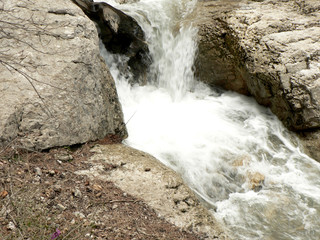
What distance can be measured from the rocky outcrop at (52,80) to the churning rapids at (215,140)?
3.69 feet

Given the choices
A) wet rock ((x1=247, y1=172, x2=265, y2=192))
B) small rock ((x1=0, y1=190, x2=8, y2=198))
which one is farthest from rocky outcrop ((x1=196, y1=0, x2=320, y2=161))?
small rock ((x1=0, y1=190, x2=8, y2=198))

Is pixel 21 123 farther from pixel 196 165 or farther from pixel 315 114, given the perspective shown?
pixel 315 114

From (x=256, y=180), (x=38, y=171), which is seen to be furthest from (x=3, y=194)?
(x=256, y=180)

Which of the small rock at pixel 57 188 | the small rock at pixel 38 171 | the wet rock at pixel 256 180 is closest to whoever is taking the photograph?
the small rock at pixel 57 188

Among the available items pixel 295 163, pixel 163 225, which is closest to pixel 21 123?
pixel 163 225

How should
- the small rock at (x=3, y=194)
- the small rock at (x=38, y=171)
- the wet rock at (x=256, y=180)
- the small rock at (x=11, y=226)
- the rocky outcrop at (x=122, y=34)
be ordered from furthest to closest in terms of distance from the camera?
1. the rocky outcrop at (x=122, y=34)
2. the wet rock at (x=256, y=180)
3. the small rock at (x=38, y=171)
4. the small rock at (x=3, y=194)
5. the small rock at (x=11, y=226)

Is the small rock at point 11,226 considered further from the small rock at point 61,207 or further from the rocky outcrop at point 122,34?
the rocky outcrop at point 122,34

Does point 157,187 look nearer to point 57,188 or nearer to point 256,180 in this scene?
point 57,188

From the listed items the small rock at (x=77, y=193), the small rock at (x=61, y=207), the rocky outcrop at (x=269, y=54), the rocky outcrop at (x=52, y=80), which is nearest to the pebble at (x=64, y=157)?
the rocky outcrop at (x=52, y=80)

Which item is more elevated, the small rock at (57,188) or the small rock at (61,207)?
the small rock at (57,188)

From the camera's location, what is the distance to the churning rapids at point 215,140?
450 cm

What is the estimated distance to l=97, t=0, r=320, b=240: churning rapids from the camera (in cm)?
450

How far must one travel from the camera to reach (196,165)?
519cm

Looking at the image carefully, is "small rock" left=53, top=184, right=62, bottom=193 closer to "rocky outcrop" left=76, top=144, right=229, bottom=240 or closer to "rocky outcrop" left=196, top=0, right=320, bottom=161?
"rocky outcrop" left=76, top=144, right=229, bottom=240
